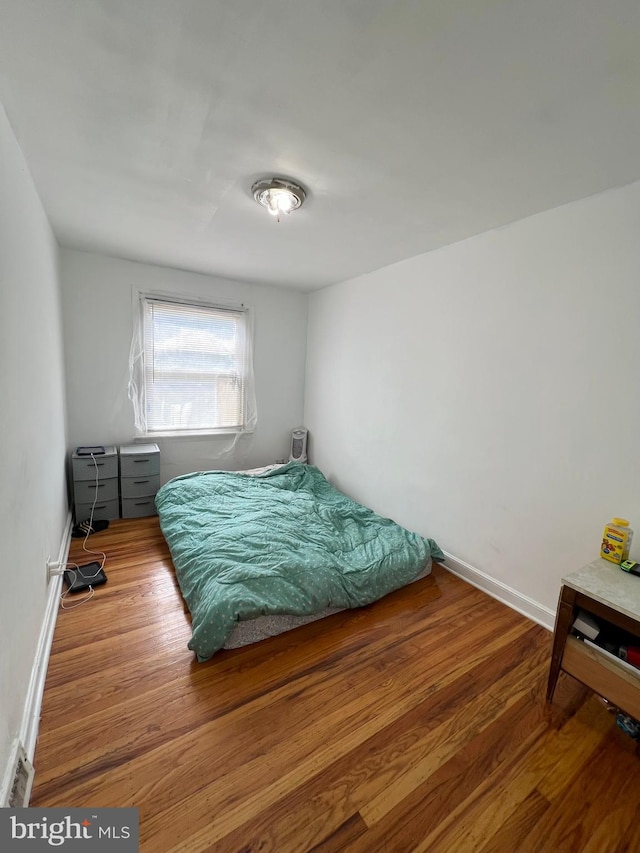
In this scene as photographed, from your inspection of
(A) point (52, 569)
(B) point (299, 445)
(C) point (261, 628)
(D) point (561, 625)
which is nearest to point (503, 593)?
(D) point (561, 625)

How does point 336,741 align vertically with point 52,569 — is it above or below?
below

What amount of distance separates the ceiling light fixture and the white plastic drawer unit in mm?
2295

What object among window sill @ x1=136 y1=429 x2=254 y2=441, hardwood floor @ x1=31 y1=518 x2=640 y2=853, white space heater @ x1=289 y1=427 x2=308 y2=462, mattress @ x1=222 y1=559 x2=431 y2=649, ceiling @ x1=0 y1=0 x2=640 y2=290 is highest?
ceiling @ x1=0 y1=0 x2=640 y2=290

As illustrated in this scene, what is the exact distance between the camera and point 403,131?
4.24ft

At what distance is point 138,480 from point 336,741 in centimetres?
254

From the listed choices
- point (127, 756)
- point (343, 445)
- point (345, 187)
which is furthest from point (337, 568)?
point (345, 187)

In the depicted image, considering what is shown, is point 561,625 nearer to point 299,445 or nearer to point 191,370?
point 299,445

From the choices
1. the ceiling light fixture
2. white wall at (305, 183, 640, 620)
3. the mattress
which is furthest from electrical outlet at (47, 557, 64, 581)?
white wall at (305, 183, 640, 620)

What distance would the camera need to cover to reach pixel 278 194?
172 cm

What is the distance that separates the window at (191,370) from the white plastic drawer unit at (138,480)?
355mm

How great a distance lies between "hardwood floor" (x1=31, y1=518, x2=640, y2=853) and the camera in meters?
1.06

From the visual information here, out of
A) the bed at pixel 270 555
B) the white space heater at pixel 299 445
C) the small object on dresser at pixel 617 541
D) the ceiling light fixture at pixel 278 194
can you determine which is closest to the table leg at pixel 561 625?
the small object on dresser at pixel 617 541

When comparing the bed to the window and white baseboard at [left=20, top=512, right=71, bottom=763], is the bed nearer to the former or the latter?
white baseboard at [left=20, top=512, right=71, bottom=763]

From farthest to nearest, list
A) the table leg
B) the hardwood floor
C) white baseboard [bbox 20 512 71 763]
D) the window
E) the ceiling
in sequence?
1. the window
2. the table leg
3. white baseboard [bbox 20 512 71 763]
4. the hardwood floor
5. the ceiling
